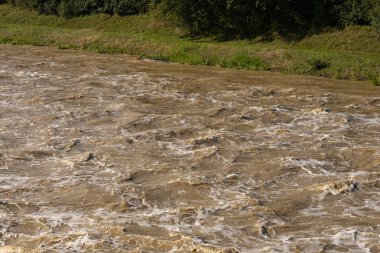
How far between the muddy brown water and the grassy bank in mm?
3100

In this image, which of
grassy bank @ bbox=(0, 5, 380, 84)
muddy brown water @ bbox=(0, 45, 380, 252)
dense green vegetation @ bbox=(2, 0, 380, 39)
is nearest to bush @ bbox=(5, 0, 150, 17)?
grassy bank @ bbox=(0, 5, 380, 84)

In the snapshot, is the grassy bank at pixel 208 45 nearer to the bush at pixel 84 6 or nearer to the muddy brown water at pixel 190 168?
the bush at pixel 84 6

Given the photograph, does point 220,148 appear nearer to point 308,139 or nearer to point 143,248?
point 308,139

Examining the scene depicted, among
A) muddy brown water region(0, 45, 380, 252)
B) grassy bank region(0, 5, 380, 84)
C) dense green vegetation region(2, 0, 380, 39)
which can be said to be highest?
dense green vegetation region(2, 0, 380, 39)

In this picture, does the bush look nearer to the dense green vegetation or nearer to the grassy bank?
the grassy bank

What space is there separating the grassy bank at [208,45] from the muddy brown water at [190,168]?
3.10 meters

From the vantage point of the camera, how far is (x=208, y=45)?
102 feet

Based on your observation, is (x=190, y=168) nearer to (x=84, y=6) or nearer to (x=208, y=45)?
(x=208, y=45)

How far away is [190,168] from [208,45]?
1869 cm

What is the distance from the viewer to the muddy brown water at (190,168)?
1009 cm

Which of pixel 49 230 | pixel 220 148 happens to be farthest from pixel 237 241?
pixel 220 148

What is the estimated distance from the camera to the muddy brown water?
1009 cm

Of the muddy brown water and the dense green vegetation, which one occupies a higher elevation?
the dense green vegetation

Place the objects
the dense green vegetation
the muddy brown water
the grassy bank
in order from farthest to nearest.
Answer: the dense green vegetation → the grassy bank → the muddy brown water
